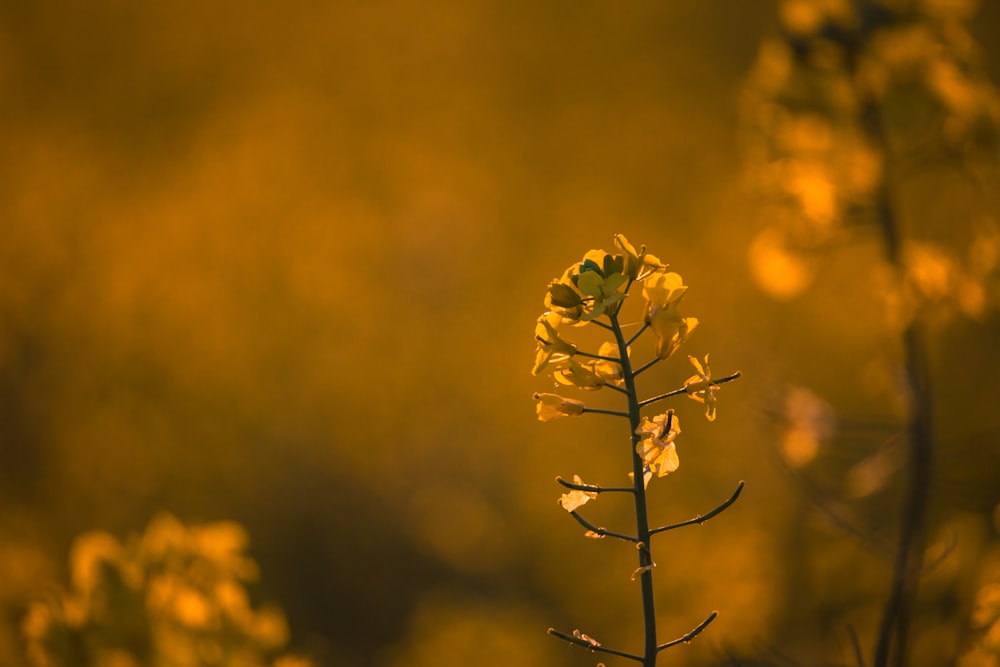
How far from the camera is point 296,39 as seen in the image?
1536cm

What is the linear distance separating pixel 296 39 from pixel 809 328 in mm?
11932

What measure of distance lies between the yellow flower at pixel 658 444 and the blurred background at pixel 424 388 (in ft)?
3.50

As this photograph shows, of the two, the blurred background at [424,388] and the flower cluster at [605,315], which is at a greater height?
the blurred background at [424,388]

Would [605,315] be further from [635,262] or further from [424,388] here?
[424,388]

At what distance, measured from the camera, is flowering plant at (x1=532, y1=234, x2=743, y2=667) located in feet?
3.23

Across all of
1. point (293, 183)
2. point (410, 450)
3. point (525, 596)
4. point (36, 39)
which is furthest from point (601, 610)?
point (36, 39)

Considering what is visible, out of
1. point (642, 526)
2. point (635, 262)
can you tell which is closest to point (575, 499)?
point (642, 526)

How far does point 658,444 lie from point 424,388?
18.7 feet

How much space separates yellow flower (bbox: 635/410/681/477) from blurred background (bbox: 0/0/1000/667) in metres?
1.07

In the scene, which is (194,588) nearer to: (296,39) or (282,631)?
(282,631)

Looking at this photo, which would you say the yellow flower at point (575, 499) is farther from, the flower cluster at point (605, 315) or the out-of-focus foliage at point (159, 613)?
the out-of-focus foliage at point (159, 613)

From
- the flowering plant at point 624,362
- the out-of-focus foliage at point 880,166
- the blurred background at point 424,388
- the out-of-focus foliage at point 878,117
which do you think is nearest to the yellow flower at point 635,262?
the flowering plant at point 624,362

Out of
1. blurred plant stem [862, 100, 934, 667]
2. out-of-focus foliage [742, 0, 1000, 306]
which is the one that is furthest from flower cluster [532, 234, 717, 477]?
out-of-focus foliage [742, 0, 1000, 306]

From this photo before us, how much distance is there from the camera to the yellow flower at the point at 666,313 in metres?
1.08
